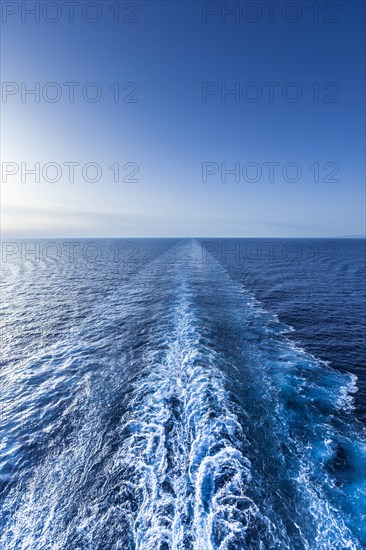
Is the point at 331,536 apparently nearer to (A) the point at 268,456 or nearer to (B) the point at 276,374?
(A) the point at 268,456

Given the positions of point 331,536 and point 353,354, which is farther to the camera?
point 353,354

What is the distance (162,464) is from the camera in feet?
33.4

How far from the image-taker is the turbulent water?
8086 millimetres

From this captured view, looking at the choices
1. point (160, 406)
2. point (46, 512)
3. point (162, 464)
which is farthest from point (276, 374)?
point (46, 512)

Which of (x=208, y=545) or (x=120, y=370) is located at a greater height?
(x=120, y=370)

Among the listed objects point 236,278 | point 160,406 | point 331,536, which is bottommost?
point 331,536

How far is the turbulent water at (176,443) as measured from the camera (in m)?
8.09

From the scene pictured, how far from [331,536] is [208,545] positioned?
423cm

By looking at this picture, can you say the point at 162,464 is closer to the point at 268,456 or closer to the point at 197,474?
the point at 197,474

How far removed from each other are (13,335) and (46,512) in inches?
735

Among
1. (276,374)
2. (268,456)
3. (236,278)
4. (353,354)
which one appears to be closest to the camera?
(268,456)

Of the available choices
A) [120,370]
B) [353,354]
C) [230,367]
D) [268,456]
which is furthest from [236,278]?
[268,456]

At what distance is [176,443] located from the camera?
11.2m

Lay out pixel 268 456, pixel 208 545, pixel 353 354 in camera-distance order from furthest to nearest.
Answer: pixel 353 354, pixel 268 456, pixel 208 545
